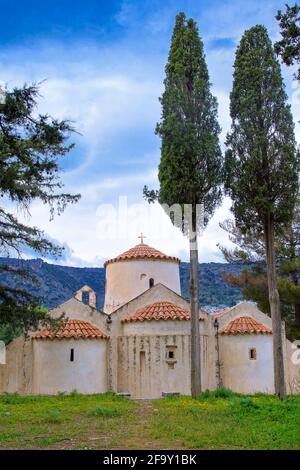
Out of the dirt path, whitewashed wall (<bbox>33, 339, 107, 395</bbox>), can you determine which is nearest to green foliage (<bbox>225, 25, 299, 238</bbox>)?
the dirt path

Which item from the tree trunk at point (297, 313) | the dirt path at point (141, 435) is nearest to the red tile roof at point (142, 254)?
the tree trunk at point (297, 313)

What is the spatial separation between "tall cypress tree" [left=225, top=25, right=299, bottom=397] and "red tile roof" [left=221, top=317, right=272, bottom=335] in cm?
558

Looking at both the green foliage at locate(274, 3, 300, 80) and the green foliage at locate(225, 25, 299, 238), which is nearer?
the green foliage at locate(274, 3, 300, 80)

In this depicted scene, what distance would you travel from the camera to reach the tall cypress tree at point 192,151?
58.2 ft

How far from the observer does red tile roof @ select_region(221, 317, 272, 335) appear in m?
22.4

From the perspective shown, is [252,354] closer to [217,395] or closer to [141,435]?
[217,395]

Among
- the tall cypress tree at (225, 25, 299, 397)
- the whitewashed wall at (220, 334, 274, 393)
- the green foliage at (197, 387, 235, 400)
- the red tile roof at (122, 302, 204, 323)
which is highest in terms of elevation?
the tall cypress tree at (225, 25, 299, 397)

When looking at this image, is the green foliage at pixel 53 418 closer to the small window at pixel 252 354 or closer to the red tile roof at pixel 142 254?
the small window at pixel 252 354

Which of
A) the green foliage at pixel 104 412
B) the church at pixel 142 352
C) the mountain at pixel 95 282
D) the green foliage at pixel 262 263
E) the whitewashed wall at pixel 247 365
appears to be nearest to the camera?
the green foliage at pixel 104 412

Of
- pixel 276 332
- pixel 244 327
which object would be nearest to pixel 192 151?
pixel 276 332

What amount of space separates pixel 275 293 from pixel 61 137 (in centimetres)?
790

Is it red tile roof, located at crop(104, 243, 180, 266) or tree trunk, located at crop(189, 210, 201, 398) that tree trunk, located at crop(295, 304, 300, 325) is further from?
tree trunk, located at crop(189, 210, 201, 398)

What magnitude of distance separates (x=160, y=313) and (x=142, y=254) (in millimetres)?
4843

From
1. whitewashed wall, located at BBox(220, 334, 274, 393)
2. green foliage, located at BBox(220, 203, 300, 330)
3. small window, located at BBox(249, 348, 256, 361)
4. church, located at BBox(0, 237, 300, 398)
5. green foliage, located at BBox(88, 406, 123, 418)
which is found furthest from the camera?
green foliage, located at BBox(220, 203, 300, 330)
